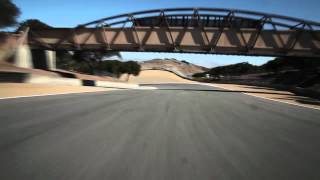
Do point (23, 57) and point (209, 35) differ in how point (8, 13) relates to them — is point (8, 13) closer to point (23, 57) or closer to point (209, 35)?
point (23, 57)

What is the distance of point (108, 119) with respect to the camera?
12711 millimetres

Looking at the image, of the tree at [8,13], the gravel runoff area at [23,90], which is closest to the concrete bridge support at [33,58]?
the tree at [8,13]

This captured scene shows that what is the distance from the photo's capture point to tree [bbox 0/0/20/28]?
2233 inches

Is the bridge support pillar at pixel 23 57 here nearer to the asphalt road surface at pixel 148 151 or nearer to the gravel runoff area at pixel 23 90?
the gravel runoff area at pixel 23 90

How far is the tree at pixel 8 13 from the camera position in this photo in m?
56.7

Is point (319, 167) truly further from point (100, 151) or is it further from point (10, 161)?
point (10, 161)

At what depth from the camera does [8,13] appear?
57.6 m

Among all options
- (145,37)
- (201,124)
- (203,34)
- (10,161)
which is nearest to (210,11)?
(203,34)

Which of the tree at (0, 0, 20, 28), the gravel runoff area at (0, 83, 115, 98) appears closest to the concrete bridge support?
the tree at (0, 0, 20, 28)

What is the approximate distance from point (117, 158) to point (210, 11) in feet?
131

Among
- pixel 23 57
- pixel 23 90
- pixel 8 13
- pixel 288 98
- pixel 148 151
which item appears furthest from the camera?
pixel 8 13

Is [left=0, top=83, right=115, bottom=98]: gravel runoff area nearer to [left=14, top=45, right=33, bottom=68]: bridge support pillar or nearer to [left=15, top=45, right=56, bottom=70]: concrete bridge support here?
[left=14, top=45, right=33, bottom=68]: bridge support pillar

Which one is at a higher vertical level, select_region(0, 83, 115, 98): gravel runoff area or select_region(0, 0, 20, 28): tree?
select_region(0, 0, 20, 28): tree

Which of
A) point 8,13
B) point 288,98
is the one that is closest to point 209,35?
point 288,98
